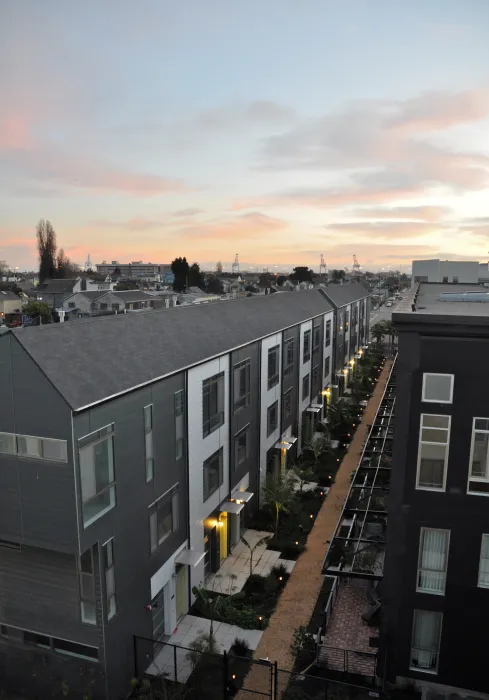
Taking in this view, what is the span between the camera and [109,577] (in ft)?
46.6

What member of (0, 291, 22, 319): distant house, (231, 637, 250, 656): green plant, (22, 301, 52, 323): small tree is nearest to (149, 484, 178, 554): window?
(231, 637, 250, 656): green plant

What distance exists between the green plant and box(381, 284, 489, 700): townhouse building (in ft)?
15.6

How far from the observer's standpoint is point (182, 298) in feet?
225

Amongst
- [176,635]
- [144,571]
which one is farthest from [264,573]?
[144,571]

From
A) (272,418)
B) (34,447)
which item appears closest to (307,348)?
(272,418)

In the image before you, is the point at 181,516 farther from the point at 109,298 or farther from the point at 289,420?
the point at 109,298

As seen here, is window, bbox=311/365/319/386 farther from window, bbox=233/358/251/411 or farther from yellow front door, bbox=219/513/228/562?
yellow front door, bbox=219/513/228/562

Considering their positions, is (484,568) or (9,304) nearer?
(484,568)

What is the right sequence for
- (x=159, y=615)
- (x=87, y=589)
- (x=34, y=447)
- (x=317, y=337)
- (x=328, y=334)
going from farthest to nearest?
(x=328, y=334) → (x=317, y=337) → (x=159, y=615) → (x=87, y=589) → (x=34, y=447)

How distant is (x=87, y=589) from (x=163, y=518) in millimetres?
3775

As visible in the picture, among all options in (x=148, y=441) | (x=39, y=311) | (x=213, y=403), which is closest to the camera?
(x=148, y=441)

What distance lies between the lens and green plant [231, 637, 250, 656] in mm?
17047

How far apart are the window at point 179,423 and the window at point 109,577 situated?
4561 millimetres

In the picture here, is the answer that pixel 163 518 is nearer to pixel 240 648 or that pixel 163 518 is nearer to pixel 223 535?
pixel 240 648
